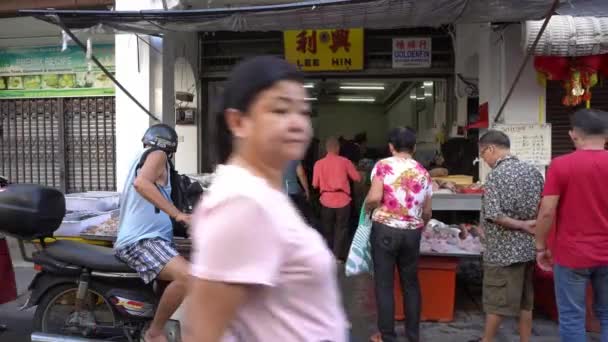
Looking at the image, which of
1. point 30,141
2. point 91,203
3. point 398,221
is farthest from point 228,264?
point 30,141

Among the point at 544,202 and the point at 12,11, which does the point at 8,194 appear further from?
the point at 12,11

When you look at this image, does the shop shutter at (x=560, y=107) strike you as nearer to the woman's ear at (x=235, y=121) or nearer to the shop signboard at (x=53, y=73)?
the woman's ear at (x=235, y=121)

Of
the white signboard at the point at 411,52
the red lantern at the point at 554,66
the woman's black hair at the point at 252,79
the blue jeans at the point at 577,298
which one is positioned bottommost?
the blue jeans at the point at 577,298

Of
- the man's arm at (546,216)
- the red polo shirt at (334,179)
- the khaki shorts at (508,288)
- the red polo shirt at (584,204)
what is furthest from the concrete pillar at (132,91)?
the red polo shirt at (584,204)

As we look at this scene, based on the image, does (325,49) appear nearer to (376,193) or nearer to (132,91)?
(132,91)

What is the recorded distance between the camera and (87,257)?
13.1ft

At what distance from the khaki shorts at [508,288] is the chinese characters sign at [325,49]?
5310mm

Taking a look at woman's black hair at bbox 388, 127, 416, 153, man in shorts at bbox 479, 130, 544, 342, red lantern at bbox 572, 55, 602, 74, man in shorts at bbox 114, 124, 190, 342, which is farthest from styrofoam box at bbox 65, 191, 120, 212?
red lantern at bbox 572, 55, 602, 74

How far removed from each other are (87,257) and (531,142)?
4.75 meters

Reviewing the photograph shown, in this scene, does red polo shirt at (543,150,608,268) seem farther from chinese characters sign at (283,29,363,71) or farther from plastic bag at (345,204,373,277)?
chinese characters sign at (283,29,363,71)

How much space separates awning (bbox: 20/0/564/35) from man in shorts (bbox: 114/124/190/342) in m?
1.58

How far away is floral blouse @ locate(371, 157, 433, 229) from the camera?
14.1 ft

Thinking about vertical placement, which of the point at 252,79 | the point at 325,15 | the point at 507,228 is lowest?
the point at 507,228

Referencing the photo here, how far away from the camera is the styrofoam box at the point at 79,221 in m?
5.59
